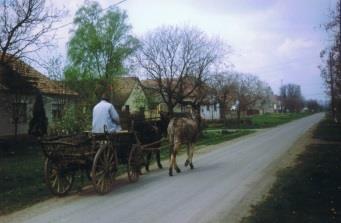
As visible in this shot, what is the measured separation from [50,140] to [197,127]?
615 centimetres

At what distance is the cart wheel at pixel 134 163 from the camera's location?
1241cm

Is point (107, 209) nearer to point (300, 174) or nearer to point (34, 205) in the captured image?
point (34, 205)

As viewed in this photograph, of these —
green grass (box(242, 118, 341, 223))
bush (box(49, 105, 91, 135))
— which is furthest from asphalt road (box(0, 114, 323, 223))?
bush (box(49, 105, 91, 135))

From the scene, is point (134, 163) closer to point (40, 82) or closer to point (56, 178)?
point (56, 178)

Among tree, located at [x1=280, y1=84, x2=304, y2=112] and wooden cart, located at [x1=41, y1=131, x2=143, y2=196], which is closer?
wooden cart, located at [x1=41, y1=131, x2=143, y2=196]

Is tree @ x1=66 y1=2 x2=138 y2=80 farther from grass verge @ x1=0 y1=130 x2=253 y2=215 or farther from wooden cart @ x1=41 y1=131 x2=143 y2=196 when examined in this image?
wooden cart @ x1=41 y1=131 x2=143 y2=196

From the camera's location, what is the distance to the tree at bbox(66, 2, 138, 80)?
46.8 meters

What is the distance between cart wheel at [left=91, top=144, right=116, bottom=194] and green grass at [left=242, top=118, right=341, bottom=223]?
3.54 meters

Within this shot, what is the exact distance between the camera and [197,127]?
51.4 ft

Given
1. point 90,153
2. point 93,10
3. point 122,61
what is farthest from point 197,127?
point 93,10

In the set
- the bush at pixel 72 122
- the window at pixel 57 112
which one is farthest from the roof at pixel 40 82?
the bush at pixel 72 122

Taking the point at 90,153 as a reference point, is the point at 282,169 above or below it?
below

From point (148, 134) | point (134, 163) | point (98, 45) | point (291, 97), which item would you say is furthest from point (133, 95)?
point (291, 97)

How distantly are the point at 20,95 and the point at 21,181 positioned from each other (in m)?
13.1
